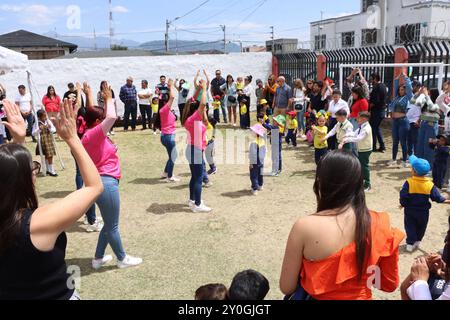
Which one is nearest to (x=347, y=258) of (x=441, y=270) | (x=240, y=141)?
(x=441, y=270)

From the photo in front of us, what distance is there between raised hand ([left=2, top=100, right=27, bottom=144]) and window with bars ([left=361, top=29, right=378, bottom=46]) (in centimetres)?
3708

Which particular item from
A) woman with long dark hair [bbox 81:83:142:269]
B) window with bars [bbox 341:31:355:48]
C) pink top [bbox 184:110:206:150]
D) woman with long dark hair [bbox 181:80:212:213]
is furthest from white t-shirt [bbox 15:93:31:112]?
window with bars [bbox 341:31:355:48]

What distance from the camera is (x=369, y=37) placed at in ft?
118

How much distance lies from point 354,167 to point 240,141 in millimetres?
10053

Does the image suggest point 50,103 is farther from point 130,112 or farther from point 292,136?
point 292,136

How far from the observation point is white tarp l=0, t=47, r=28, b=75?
7.70 metres

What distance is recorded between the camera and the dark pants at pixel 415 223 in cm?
489

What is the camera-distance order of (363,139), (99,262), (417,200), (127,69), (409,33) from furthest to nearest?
(409,33), (127,69), (363,139), (417,200), (99,262)

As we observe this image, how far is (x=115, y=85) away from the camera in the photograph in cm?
1619

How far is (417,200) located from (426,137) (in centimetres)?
348

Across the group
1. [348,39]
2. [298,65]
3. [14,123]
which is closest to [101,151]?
[14,123]

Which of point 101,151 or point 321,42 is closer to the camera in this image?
point 101,151

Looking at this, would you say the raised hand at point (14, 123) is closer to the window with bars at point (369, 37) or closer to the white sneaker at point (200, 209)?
the white sneaker at point (200, 209)
